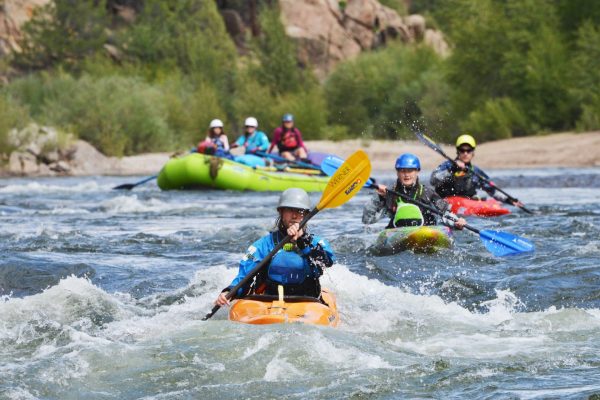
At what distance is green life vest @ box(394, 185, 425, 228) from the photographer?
1088 cm

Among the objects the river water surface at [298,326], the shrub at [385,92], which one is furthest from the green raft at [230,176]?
the shrub at [385,92]

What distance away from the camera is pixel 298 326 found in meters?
6.94

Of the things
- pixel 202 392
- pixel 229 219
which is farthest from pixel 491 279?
pixel 229 219

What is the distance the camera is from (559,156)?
2895cm

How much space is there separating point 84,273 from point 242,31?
4437 cm

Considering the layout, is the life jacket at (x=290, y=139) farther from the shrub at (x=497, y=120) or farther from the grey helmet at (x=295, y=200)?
the grey helmet at (x=295, y=200)

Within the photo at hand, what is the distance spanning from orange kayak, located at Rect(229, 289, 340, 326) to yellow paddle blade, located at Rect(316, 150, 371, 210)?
1.05 m

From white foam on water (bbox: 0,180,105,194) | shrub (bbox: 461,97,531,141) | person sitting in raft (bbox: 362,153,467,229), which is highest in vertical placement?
shrub (bbox: 461,97,531,141)

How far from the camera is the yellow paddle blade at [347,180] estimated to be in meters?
8.23

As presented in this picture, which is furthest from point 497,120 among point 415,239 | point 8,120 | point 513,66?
point 415,239

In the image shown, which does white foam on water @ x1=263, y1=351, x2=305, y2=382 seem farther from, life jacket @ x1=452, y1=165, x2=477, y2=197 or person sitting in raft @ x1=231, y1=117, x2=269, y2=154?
person sitting in raft @ x1=231, y1=117, x2=269, y2=154

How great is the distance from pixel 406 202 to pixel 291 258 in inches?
145

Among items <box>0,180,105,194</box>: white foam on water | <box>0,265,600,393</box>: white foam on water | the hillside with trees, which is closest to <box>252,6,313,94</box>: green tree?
the hillside with trees

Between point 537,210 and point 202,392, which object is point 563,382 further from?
point 537,210
